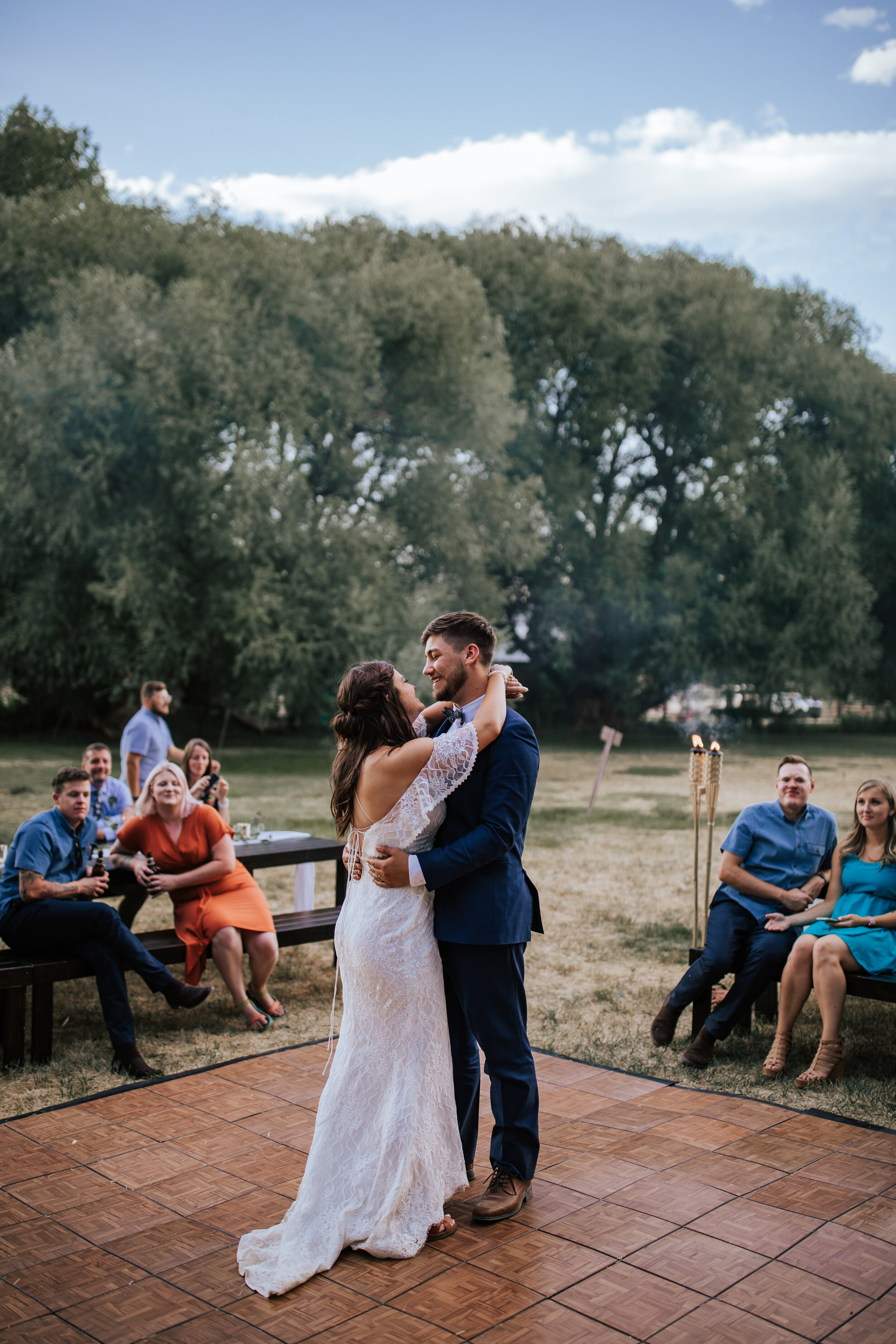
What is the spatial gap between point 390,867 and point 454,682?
632mm

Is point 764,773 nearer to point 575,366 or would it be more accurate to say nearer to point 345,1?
point 575,366

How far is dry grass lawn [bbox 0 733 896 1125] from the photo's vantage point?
4.84 metres

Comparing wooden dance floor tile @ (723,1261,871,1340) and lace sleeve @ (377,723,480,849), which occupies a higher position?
lace sleeve @ (377,723,480,849)

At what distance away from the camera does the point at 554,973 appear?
6.71 metres

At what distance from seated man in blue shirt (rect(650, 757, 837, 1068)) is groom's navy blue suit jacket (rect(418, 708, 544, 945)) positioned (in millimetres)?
2185

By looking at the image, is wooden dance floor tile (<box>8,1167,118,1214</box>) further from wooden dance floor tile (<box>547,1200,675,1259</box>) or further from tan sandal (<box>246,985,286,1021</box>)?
tan sandal (<box>246,985,286,1021</box>)

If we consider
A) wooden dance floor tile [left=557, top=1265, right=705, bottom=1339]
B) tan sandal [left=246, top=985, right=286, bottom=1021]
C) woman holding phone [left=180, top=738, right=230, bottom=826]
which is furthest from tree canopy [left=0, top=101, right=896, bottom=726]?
wooden dance floor tile [left=557, top=1265, right=705, bottom=1339]

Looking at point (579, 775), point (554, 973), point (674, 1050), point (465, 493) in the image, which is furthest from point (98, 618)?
point (674, 1050)

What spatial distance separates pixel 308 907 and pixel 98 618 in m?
14.3

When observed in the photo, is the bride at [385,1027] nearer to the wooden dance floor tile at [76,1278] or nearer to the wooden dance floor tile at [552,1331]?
the wooden dance floor tile at [76,1278]

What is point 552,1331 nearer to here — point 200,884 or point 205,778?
point 200,884

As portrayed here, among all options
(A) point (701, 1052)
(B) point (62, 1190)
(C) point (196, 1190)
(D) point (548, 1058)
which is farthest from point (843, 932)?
(B) point (62, 1190)

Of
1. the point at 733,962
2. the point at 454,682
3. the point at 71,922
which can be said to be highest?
the point at 454,682

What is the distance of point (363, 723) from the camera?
3293mm
